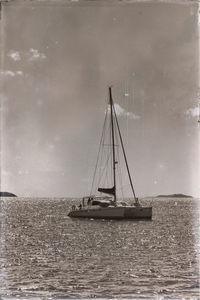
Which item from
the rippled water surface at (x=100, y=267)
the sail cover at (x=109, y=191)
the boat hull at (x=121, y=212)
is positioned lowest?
the rippled water surface at (x=100, y=267)

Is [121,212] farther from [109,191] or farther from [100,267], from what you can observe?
[100,267]

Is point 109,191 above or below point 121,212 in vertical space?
above

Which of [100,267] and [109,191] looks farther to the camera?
[109,191]

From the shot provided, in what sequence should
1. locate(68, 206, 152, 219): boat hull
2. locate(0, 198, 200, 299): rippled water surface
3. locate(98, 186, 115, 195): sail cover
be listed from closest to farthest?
locate(0, 198, 200, 299): rippled water surface, locate(68, 206, 152, 219): boat hull, locate(98, 186, 115, 195): sail cover

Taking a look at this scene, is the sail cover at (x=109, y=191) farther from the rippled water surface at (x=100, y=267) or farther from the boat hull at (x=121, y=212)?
the rippled water surface at (x=100, y=267)

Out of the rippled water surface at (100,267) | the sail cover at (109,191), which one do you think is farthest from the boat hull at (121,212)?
the rippled water surface at (100,267)

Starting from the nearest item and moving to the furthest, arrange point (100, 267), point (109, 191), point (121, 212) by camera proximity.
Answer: point (100, 267), point (121, 212), point (109, 191)

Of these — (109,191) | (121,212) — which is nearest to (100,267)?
(121,212)

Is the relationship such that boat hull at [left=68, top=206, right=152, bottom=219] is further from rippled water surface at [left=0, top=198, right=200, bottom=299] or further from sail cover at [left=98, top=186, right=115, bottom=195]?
rippled water surface at [left=0, top=198, right=200, bottom=299]

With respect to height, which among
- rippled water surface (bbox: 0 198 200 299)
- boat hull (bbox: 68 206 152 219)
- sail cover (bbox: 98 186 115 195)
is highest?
sail cover (bbox: 98 186 115 195)

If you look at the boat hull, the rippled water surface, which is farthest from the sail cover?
the rippled water surface

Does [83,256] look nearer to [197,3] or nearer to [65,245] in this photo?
[65,245]

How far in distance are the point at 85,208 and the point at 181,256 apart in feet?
116

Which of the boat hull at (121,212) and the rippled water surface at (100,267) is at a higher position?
Result: the boat hull at (121,212)
